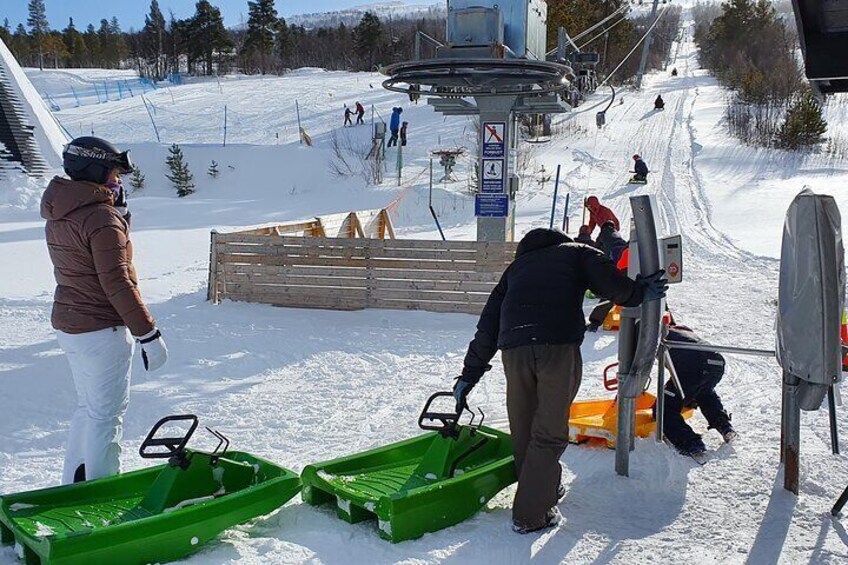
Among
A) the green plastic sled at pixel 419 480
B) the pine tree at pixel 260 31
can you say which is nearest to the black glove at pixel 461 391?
the green plastic sled at pixel 419 480

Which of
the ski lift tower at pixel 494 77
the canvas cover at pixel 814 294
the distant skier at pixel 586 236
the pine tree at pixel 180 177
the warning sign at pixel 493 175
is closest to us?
the canvas cover at pixel 814 294

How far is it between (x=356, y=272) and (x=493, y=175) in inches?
99.6

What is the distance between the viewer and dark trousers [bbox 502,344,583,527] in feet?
13.7

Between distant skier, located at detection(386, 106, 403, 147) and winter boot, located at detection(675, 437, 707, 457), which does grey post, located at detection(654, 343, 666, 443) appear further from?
distant skier, located at detection(386, 106, 403, 147)

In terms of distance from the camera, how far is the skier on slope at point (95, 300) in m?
4.12

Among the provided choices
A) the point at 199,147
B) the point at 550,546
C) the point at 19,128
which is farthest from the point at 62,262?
the point at 199,147

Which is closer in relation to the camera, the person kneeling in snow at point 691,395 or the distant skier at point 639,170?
the person kneeling in snow at point 691,395

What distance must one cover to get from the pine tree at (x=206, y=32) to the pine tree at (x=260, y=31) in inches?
101

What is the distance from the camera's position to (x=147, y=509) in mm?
4191

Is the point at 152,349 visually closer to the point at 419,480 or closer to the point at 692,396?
the point at 419,480

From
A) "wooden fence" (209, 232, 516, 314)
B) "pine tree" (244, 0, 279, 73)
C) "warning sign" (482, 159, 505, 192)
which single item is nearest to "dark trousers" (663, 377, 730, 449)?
"wooden fence" (209, 232, 516, 314)

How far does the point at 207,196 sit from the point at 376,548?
84.4 feet

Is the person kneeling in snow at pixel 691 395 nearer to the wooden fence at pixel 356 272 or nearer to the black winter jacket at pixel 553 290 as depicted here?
the black winter jacket at pixel 553 290

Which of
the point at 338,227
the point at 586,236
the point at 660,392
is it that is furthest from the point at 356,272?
the point at 660,392
